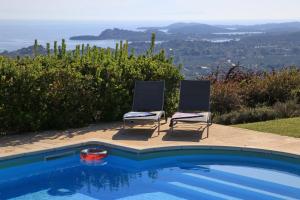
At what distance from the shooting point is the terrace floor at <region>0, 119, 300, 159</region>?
8.59 metres

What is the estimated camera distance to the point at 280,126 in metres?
10.3

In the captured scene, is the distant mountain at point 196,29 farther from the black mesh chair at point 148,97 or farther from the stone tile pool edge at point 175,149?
the stone tile pool edge at point 175,149

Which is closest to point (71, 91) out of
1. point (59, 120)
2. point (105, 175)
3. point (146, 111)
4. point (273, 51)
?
point (59, 120)

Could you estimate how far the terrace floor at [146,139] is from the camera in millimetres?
8594

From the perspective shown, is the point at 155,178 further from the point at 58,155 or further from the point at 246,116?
the point at 246,116

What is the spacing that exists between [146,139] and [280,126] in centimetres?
316

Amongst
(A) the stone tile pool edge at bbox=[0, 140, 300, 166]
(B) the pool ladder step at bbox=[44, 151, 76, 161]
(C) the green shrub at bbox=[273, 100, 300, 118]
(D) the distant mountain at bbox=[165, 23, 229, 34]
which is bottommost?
(B) the pool ladder step at bbox=[44, 151, 76, 161]

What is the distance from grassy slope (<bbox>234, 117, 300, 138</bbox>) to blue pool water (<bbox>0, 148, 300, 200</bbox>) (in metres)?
1.68

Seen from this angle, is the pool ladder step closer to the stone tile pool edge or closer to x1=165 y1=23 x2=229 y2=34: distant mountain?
the stone tile pool edge

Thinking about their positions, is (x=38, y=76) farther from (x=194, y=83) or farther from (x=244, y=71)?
(x=244, y=71)

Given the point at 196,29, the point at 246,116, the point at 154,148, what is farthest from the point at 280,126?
the point at 196,29

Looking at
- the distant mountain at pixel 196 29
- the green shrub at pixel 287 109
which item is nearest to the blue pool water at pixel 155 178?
the green shrub at pixel 287 109

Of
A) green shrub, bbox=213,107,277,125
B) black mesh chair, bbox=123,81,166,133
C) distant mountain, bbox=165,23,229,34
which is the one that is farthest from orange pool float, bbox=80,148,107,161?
distant mountain, bbox=165,23,229,34

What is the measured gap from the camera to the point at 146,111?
33.3 feet
